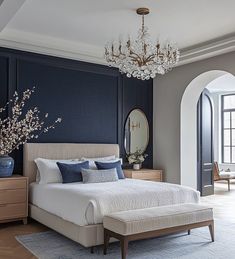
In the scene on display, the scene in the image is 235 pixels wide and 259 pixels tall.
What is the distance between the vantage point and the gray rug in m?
3.70

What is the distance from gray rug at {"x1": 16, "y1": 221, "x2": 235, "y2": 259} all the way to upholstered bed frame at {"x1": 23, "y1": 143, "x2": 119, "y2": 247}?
0.45 ft

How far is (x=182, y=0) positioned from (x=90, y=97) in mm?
2834

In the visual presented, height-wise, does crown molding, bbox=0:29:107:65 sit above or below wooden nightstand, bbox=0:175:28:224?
above

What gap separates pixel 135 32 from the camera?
534 cm

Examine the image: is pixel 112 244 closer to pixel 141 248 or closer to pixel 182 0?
pixel 141 248

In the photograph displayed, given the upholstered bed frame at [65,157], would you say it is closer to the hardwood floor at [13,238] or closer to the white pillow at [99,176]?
the hardwood floor at [13,238]

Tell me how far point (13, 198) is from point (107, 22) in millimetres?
2953

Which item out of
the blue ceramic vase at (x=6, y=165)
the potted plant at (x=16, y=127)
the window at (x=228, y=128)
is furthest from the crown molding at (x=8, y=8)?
the window at (x=228, y=128)

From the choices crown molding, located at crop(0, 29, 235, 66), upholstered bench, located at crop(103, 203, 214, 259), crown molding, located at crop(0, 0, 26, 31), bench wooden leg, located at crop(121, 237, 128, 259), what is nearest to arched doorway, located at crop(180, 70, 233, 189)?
crown molding, located at crop(0, 29, 235, 66)

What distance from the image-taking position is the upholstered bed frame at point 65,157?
12.3ft

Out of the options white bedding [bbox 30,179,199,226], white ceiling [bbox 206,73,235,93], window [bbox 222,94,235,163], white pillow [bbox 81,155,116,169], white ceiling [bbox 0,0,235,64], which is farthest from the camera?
window [bbox 222,94,235,163]

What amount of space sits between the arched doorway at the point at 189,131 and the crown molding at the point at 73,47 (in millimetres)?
597

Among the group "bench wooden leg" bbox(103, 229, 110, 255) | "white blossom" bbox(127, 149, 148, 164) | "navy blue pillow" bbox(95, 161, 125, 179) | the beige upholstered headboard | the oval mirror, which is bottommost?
"bench wooden leg" bbox(103, 229, 110, 255)

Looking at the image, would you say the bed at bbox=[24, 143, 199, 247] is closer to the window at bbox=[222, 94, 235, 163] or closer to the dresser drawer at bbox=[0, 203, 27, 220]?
the dresser drawer at bbox=[0, 203, 27, 220]
